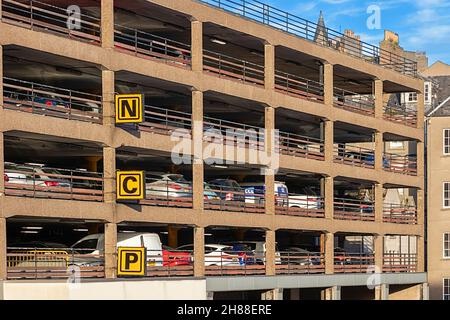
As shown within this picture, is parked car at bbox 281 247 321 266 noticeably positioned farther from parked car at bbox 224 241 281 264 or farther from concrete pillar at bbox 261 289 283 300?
concrete pillar at bbox 261 289 283 300

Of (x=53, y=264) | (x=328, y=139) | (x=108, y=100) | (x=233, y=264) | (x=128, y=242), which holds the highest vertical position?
(x=108, y=100)

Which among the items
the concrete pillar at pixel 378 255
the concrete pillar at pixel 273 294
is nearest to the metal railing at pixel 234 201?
the concrete pillar at pixel 273 294

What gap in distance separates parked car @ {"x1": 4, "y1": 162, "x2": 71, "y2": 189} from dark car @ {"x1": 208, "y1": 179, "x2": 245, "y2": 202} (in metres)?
10.7

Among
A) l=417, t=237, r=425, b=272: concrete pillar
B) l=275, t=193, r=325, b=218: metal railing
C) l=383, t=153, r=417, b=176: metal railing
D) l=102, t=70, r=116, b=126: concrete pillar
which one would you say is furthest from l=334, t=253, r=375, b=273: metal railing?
l=102, t=70, r=116, b=126: concrete pillar

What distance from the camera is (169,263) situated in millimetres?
41719

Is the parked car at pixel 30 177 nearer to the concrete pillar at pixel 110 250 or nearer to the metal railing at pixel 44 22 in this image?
the concrete pillar at pixel 110 250

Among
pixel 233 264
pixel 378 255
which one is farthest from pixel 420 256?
pixel 233 264

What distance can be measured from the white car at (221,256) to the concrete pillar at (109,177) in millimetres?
7227

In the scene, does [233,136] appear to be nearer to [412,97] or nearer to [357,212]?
[357,212]

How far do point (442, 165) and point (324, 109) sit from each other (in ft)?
58.6

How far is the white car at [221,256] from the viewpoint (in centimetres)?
4512

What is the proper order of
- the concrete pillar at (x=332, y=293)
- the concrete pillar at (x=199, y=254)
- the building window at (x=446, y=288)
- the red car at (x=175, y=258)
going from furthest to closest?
the building window at (x=446, y=288) → the concrete pillar at (x=332, y=293) → the concrete pillar at (x=199, y=254) → the red car at (x=175, y=258)

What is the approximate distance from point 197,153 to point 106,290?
9.81m
